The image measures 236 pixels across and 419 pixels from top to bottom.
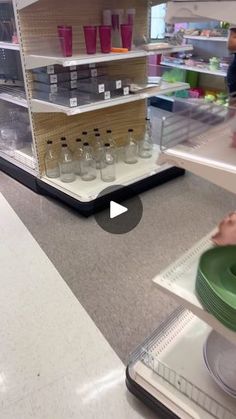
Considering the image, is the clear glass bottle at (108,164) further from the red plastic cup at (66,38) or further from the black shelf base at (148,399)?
the black shelf base at (148,399)

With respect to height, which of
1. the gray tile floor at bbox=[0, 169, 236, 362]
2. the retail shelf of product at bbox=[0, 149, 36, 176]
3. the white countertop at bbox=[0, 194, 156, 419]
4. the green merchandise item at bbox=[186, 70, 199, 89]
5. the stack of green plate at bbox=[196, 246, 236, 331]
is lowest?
the white countertop at bbox=[0, 194, 156, 419]

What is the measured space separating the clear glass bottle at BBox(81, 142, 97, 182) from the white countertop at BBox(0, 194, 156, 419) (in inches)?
33.5

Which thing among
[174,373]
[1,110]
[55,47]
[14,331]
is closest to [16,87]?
[1,110]

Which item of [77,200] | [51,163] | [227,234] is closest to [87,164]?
[51,163]

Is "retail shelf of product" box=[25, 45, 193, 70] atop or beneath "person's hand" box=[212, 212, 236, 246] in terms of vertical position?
atop

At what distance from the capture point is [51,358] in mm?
1422

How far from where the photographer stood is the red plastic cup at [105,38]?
2.11 metres

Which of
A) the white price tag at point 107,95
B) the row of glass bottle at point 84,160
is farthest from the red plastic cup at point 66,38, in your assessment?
the row of glass bottle at point 84,160

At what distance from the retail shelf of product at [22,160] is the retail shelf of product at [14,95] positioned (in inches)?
15.4

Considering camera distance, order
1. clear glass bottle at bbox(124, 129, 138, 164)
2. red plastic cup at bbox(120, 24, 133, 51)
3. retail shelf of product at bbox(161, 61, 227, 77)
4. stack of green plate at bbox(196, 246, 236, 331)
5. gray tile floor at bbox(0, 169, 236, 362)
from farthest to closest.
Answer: retail shelf of product at bbox(161, 61, 227, 77) < clear glass bottle at bbox(124, 129, 138, 164) < red plastic cup at bbox(120, 24, 133, 51) < gray tile floor at bbox(0, 169, 236, 362) < stack of green plate at bbox(196, 246, 236, 331)

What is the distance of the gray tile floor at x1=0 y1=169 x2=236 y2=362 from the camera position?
5.32 feet

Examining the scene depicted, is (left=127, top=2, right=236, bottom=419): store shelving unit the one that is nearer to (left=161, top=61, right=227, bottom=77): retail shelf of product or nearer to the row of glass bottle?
the row of glass bottle
